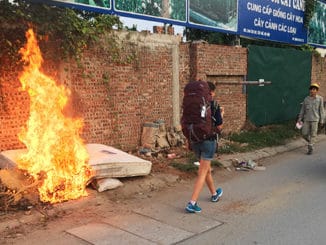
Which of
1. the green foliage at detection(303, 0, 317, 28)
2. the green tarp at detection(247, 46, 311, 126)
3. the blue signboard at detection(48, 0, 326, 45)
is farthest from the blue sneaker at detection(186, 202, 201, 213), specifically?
the green foliage at detection(303, 0, 317, 28)

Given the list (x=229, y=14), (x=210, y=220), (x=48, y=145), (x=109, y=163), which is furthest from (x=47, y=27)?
(x=229, y=14)

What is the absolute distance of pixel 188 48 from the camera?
34.7 feet

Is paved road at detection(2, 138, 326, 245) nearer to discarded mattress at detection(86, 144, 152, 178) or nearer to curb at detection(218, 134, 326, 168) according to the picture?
discarded mattress at detection(86, 144, 152, 178)

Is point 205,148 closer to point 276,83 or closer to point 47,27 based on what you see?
point 47,27

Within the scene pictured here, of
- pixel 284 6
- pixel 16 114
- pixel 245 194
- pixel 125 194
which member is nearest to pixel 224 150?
pixel 245 194

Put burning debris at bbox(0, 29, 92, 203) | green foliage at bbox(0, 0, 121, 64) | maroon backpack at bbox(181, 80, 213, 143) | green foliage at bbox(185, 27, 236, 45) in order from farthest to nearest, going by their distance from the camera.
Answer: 1. green foliage at bbox(185, 27, 236, 45)
2. green foliage at bbox(0, 0, 121, 64)
3. burning debris at bbox(0, 29, 92, 203)
4. maroon backpack at bbox(181, 80, 213, 143)

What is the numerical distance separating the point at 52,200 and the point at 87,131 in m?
2.60

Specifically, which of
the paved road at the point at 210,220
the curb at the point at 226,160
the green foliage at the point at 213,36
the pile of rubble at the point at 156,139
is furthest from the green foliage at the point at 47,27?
the green foliage at the point at 213,36

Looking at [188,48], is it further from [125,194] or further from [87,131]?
[125,194]

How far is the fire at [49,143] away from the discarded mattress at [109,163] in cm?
17

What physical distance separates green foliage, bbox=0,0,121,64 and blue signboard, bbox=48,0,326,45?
1.30 ft

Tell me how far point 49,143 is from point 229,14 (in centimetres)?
825

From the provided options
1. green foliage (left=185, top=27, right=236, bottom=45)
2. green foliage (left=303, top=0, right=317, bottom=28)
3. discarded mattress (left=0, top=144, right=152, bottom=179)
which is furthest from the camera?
green foliage (left=303, top=0, right=317, bottom=28)

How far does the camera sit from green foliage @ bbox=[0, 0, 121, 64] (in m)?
6.67
